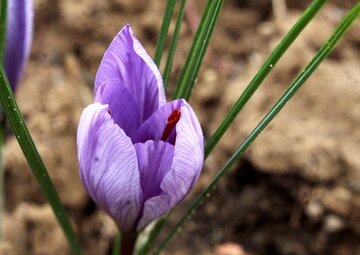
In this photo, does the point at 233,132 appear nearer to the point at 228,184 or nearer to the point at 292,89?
the point at 228,184

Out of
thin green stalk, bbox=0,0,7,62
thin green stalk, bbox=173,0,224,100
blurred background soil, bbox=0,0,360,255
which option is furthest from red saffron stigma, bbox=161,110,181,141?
blurred background soil, bbox=0,0,360,255

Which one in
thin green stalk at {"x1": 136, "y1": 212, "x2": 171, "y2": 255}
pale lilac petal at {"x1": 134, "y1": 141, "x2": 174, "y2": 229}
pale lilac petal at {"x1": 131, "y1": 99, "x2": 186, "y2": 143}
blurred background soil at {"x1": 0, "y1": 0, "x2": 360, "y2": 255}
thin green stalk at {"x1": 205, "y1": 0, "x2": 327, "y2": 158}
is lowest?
blurred background soil at {"x1": 0, "y1": 0, "x2": 360, "y2": 255}

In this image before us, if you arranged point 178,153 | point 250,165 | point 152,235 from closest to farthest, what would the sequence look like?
point 178,153
point 152,235
point 250,165

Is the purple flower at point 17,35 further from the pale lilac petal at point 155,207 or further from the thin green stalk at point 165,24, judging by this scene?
the pale lilac petal at point 155,207

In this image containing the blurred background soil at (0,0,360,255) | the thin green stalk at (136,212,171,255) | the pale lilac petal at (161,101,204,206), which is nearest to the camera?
the pale lilac petal at (161,101,204,206)

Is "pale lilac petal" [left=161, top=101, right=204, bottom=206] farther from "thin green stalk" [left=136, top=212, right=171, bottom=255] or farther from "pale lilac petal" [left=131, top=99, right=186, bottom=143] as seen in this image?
"thin green stalk" [left=136, top=212, right=171, bottom=255]

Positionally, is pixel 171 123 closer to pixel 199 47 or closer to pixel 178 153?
pixel 178 153

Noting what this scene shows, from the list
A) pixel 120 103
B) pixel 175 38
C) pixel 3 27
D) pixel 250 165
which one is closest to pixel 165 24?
pixel 175 38
